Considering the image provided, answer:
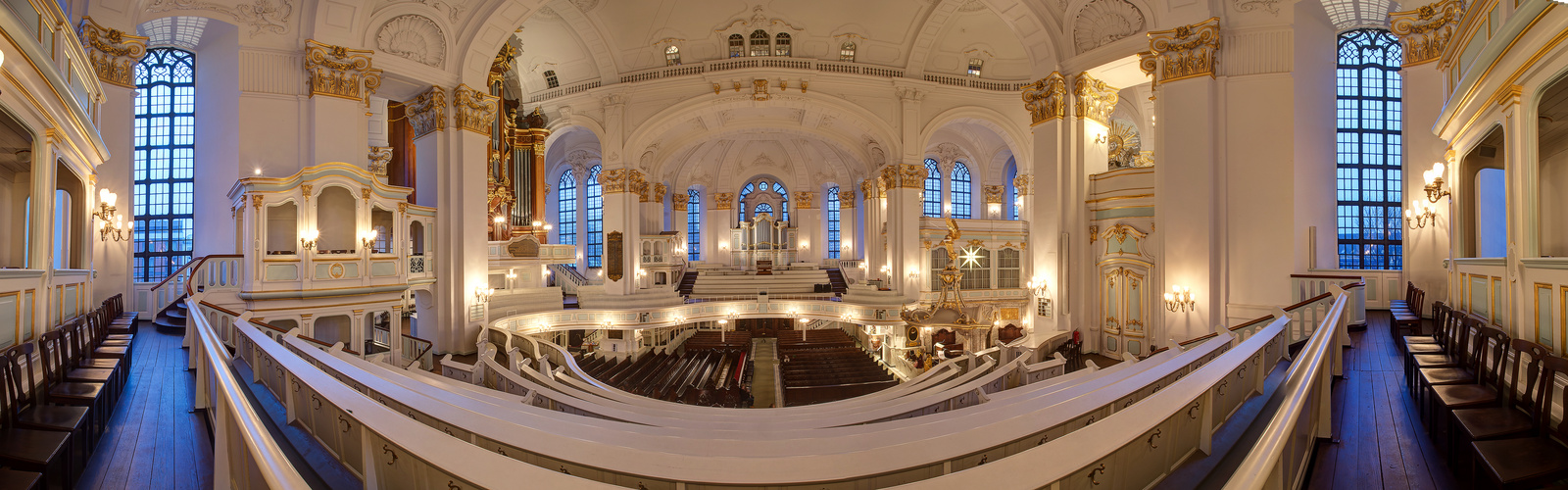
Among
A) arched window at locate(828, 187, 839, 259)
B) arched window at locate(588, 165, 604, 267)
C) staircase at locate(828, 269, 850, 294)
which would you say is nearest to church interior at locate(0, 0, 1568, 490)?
arched window at locate(588, 165, 604, 267)

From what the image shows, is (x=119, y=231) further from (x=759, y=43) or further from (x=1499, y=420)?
(x=1499, y=420)

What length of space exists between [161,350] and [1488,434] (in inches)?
464

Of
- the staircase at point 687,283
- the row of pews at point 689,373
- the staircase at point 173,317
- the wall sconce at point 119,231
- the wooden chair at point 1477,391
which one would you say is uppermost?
the wall sconce at point 119,231

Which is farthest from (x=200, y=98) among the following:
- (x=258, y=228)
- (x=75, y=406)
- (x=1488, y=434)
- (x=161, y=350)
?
(x=1488, y=434)

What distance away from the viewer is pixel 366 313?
11.0m

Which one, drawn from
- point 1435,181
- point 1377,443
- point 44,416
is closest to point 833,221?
point 1435,181

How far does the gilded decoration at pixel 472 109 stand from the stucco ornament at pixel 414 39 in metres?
0.79

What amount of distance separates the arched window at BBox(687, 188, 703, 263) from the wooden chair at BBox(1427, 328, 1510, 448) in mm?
28915

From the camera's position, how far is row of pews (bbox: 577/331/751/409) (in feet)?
39.3

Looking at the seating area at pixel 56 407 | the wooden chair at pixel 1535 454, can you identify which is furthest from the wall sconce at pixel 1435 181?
the seating area at pixel 56 407

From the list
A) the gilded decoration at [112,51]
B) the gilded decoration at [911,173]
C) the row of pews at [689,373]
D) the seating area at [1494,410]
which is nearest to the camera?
the seating area at [1494,410]

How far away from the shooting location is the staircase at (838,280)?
26250 mm

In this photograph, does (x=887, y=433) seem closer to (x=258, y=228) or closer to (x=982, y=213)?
(x=258, y=228)

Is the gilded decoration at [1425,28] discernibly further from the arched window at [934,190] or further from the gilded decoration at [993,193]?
the arched window at [934,190]
